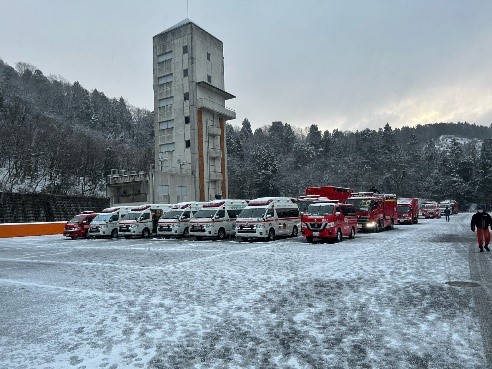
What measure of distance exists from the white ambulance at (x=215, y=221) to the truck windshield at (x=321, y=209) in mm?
6283

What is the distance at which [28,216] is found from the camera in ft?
161

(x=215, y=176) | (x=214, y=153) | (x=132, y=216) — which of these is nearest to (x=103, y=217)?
(x=132, y=216)

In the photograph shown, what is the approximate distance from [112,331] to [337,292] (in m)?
5.00

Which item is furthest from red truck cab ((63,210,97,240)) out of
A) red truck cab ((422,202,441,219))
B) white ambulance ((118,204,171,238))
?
red truck cab ((422,202,441,219))

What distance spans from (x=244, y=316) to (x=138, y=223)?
22.8 meters

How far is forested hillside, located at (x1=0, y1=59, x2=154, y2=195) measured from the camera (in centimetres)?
7838

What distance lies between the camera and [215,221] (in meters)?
25.4

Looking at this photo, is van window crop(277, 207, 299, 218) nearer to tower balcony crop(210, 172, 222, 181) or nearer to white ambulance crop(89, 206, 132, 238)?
white ambulance crop(89, 206, 132, 238)

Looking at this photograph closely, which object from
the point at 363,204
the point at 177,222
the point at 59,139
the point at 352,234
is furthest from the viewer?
the point at 59,139

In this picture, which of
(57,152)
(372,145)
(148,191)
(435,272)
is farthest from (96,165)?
(435,272)

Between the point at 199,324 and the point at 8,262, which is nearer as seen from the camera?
the point at 199,324

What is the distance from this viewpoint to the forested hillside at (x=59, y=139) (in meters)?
78.4

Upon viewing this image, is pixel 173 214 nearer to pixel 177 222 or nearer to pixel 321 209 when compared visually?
pixel 177 222

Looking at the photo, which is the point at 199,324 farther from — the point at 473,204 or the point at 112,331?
the point at 473,204
